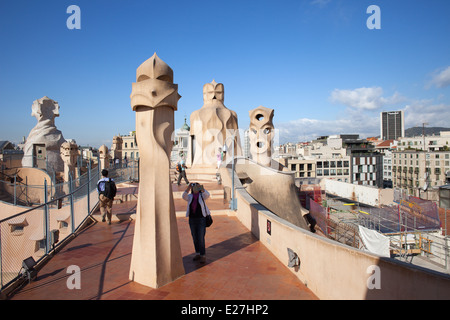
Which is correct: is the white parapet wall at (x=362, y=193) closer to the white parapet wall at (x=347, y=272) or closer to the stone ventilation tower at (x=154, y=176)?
the white parapet wall at (x=347, y=272)

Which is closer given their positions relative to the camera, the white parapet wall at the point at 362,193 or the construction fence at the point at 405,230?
the construction fence at the point at 405,230

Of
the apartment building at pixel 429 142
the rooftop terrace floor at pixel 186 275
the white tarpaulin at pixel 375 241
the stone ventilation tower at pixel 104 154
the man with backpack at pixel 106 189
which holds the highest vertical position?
the apartment building at pixel 429 142

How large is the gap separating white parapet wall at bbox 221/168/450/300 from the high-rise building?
184643 mm

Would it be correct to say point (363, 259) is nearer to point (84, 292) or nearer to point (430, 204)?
point (84, 292)

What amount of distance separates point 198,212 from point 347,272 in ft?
8.38

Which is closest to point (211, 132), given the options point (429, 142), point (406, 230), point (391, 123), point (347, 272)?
point (406, 230)

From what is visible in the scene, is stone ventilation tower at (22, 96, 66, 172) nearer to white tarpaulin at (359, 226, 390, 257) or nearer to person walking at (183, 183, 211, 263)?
person walking at (183, 183, 211, 263)

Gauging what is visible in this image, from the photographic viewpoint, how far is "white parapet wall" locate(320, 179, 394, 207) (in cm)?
3150

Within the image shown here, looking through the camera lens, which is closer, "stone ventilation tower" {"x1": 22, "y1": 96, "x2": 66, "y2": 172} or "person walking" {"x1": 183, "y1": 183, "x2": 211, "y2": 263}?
"person walking" {"x1": 183, "y1": 183, "x2": 211, "y2": 263}

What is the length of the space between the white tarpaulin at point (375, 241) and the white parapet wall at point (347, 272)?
977 cm

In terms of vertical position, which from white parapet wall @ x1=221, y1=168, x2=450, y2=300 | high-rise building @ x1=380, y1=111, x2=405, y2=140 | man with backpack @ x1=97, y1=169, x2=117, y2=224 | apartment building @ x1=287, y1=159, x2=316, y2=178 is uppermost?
high-rise building @ x1=380, y1=111, x2=405, y2=140

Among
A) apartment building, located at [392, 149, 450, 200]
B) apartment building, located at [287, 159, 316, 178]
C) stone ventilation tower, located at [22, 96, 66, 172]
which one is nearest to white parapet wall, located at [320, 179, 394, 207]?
apartment building, located at [287, 159, 316, 178]

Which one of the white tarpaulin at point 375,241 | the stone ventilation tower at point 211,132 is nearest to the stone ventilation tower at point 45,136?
the stone ventilation tower at point 211,132

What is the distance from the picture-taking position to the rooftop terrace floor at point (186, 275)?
13.4 ft
